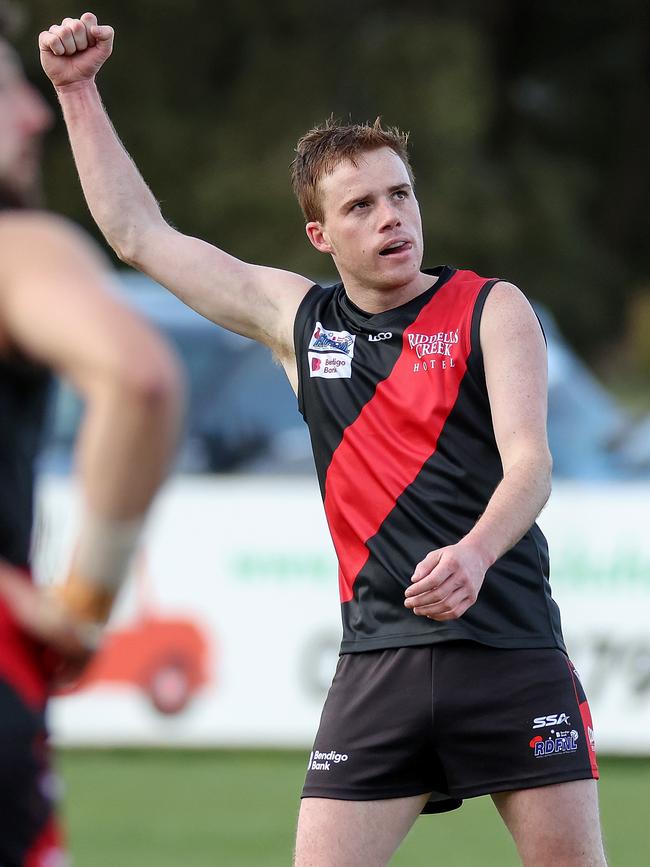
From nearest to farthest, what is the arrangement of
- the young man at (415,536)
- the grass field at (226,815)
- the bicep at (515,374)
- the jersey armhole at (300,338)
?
the bicep at (515,374)
the young man at (415,536)
the jersey armhole at (300,338)
the grass field at (226,815)

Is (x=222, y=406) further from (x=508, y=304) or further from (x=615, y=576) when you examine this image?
(x=508, y=304)

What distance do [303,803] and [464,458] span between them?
87cm

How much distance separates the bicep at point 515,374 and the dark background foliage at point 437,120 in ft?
94.6

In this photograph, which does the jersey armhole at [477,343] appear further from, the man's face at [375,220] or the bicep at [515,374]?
the man's face at [375,220]

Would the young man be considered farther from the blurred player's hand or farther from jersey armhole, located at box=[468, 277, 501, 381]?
the blurred player's hand

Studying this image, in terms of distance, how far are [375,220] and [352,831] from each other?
1374mm

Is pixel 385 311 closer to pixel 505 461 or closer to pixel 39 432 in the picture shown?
pixel 505 461

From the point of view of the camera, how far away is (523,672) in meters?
3.73

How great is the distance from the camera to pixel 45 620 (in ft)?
8.15

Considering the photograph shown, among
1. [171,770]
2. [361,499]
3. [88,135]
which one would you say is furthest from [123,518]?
[171,770]

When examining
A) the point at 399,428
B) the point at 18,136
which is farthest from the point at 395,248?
the point at 18,136

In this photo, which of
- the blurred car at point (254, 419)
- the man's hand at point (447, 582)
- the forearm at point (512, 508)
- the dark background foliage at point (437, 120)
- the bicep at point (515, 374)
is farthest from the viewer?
the dark background foliage at point (437, 120)

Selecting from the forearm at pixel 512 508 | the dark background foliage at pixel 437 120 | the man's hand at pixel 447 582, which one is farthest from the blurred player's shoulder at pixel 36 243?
the dark background foliage at pixel 437 120

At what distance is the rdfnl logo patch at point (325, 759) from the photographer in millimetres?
3748
